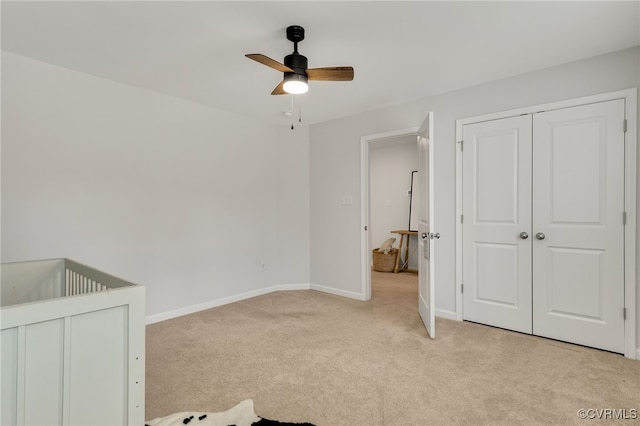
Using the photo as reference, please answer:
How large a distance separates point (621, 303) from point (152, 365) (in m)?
3.50

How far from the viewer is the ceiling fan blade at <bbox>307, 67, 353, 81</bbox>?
6.93 feet

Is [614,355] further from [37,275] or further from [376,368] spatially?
[37,275]

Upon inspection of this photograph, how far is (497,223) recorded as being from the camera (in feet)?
9.91

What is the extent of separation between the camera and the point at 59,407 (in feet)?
3.82

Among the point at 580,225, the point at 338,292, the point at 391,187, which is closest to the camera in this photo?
the point at 580,225

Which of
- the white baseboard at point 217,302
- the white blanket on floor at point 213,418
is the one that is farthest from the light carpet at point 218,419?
the white baseboard at point 217,302

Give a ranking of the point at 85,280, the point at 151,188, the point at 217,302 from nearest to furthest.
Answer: the point at 85,280 → the point at 151,188 → the point at 217,302

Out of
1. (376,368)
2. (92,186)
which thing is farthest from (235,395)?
(92,186)

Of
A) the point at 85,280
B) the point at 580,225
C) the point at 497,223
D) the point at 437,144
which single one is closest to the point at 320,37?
the point at 437,144

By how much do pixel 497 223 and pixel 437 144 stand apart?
0.97 metres

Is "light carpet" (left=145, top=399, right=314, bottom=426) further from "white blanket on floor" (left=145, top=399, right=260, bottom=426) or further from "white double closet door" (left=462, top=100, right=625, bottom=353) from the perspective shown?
"white double closet door" (left=462, top=100, right=625, bottom=353)

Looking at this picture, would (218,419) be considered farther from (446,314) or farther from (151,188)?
(446,314)

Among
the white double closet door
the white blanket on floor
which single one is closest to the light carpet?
the white blanket on floor

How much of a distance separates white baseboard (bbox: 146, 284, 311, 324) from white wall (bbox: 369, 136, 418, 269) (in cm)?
195
